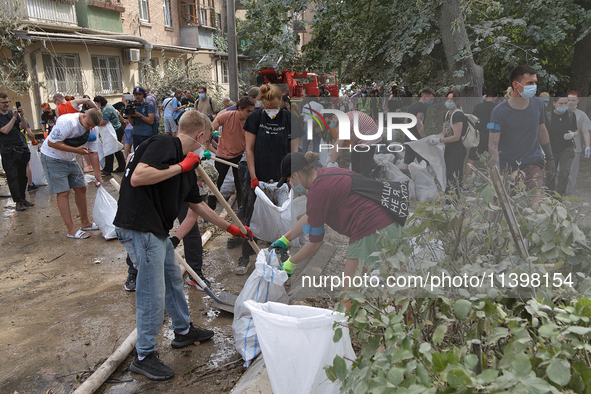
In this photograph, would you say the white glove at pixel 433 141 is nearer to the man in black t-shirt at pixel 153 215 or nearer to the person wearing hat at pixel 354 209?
the person wearing hat at pixel 354 209

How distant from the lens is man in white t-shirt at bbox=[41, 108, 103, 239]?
500 cm

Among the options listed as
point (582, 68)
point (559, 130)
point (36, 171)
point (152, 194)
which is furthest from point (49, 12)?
point (582, 68)

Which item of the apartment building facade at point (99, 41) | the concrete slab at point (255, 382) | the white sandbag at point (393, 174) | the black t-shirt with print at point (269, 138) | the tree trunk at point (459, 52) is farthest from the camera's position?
the apartment building facade at point (99, 41)

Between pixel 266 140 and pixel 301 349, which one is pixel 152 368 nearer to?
pixel 301 349

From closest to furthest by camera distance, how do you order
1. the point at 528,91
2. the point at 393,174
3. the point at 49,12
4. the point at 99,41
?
1. the point at 528,91
2. the point at 393,174
3. the point at 49,12
4. the point at 99,41

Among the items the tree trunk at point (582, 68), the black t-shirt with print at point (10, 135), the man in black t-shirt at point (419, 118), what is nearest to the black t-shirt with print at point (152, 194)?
the man in black t-shirt at point (419, 118)

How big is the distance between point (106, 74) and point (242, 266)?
12795 millimetres

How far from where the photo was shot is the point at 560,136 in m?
5.71

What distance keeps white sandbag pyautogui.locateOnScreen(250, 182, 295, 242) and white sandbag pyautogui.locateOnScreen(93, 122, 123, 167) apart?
4858 millimetres

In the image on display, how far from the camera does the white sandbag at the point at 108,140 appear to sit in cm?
808

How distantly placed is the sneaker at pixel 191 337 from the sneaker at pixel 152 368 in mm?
264

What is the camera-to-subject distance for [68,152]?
16.9 feet

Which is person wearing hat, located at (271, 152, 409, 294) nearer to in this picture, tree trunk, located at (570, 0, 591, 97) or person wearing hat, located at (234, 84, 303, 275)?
person wearing hat, located at (234, 84, 303, 275)

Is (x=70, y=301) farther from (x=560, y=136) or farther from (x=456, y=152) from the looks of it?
(x=560, y=136)
